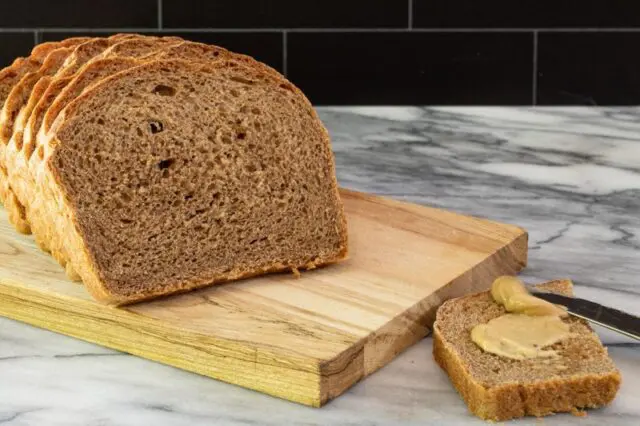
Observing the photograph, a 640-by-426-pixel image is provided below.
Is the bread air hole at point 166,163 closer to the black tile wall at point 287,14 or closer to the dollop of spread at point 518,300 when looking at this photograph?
the dollop of spread at point 518,300

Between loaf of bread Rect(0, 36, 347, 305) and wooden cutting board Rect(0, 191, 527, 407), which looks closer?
wooden cutting board Rect(0, 191, 527, 407)

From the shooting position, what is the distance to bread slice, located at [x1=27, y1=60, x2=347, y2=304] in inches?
91.0

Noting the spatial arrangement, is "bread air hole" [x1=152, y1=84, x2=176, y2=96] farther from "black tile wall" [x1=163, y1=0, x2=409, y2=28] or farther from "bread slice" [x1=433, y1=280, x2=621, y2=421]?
"black tile wall" [x1=163, y1=0, x2=409, y2=28]

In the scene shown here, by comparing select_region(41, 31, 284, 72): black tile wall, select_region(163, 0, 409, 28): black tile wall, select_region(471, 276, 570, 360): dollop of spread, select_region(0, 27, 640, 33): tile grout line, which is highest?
select_region(163, 0, 409, 28): black tile wall

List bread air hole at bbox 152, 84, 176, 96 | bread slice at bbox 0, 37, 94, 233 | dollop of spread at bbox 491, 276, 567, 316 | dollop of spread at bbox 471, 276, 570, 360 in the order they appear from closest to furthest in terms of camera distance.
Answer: dollop of spread at bbox 471, 276, 570, 360
dollop of spread at bbox 491, 276, 567, 316
bread air hole at bbox 152, 84, 176, 96
bread slice at bbox 0, 37, 94, 233

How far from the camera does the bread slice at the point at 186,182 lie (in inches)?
91.0

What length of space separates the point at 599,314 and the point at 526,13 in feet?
8.21

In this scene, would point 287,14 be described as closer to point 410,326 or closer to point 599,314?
point 410,326

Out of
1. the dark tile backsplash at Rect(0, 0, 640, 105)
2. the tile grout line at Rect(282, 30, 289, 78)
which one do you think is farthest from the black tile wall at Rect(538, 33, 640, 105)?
the tile grout line at Rect(282, 30, 289, 78)

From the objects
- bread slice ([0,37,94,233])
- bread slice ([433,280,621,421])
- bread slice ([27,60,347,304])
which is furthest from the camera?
bread slice ([0,37,94,233])

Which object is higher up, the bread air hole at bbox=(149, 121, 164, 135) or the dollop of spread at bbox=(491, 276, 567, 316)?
the bread air hole at bbox=(149, 121, 164, 135)

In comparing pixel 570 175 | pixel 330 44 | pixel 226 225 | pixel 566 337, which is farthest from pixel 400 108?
pixel 566 337

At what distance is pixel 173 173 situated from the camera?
7.84ft

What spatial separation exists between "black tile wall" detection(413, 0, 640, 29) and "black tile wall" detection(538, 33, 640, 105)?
5 cm
